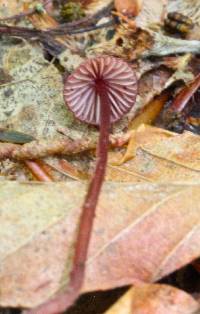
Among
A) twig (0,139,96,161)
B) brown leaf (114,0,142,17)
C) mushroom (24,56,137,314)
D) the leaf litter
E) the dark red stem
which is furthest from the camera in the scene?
brown leaf (114,0,142,17)

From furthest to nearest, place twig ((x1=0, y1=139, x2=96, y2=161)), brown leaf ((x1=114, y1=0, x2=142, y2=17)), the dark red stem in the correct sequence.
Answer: brown leaf ((x1=114, y1=0, x2=142, y2=17)), twig ((x1=0, y1=139, x2=96, y2=161)), the dark red stem

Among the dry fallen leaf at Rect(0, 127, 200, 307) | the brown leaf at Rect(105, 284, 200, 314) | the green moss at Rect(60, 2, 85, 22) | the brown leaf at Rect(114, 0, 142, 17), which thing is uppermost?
the brown leaf at Rect(114, 0, 142, 17)

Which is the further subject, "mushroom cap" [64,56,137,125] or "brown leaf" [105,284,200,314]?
"mushroom cap" [64,56,137,125]

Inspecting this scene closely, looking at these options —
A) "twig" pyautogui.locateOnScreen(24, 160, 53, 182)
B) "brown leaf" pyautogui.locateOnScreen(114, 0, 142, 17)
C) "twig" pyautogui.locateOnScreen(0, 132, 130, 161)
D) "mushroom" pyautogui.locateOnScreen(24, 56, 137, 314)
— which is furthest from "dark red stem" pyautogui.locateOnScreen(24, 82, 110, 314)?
"brown leaf" pyautogui.locateOnScreen(114, 0, 142, 17)

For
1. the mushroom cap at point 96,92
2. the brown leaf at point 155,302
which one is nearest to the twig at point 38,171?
the mushroom cap at point 96,92

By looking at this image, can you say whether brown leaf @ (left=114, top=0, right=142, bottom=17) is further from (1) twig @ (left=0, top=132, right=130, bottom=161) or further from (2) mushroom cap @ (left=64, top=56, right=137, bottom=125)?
(1) twig @ (left=0, top=132, right=130, bottom=161)

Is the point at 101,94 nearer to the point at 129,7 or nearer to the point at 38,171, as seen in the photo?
the point at 38,171
